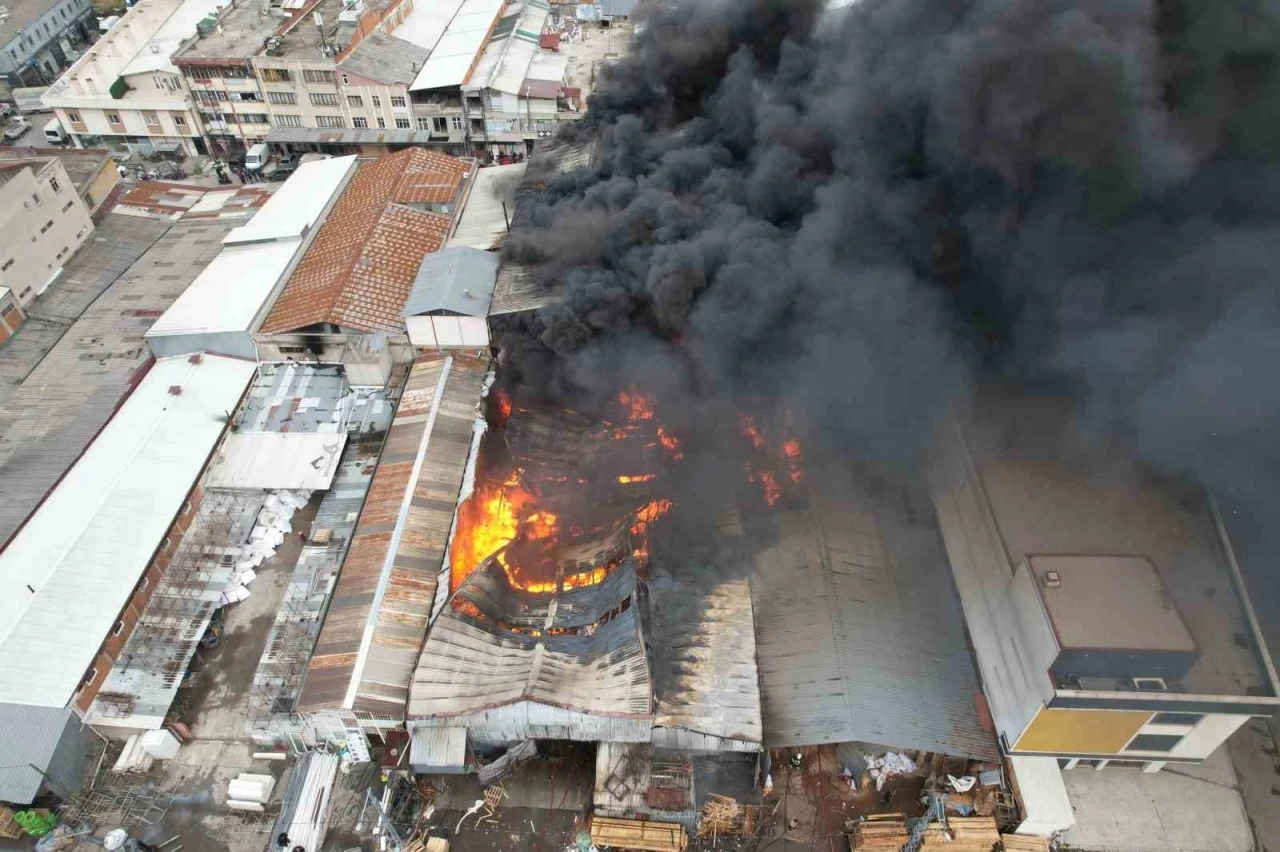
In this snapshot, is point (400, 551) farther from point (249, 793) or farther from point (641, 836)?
point (641, 836)

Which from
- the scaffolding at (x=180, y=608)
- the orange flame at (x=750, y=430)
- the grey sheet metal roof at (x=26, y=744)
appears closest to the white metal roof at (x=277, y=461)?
the scaffolding at (x=180, y=608)

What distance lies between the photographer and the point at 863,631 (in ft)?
73.6

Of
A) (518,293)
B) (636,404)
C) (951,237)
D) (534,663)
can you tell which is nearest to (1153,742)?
(951,237)

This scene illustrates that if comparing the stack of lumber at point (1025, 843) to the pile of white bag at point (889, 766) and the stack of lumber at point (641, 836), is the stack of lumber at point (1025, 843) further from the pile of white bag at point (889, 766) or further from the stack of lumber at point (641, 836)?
the stack of lumber at point (641, 836)

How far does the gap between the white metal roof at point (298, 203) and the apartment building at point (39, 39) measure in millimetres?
29922

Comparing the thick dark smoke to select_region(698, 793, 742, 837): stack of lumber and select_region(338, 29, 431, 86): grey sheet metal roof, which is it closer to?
select_region(698, 793, 742, 837): stack of lumber

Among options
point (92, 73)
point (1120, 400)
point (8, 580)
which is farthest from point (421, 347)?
point (92, 73)

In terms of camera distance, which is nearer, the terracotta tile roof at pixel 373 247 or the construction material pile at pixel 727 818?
the construction material pile at pixel 727 818

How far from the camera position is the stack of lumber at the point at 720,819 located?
20.2 m

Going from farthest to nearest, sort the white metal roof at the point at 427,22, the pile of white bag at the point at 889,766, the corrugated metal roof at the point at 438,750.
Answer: the white metal roof at the point at 427,22
the pile of white bag at the point at 889,766
the corrugated metal roof at the point at 438,750

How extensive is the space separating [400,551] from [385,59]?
1432 inches

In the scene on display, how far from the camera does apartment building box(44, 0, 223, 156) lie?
47.3 m

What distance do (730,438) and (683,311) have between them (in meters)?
4.72

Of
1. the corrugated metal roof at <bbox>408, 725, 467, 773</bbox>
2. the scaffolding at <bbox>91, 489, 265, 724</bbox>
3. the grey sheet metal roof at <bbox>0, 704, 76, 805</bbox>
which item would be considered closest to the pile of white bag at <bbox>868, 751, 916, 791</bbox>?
the corrugated metal roof at <bbox>408, 725, 467, 773</bbox>
